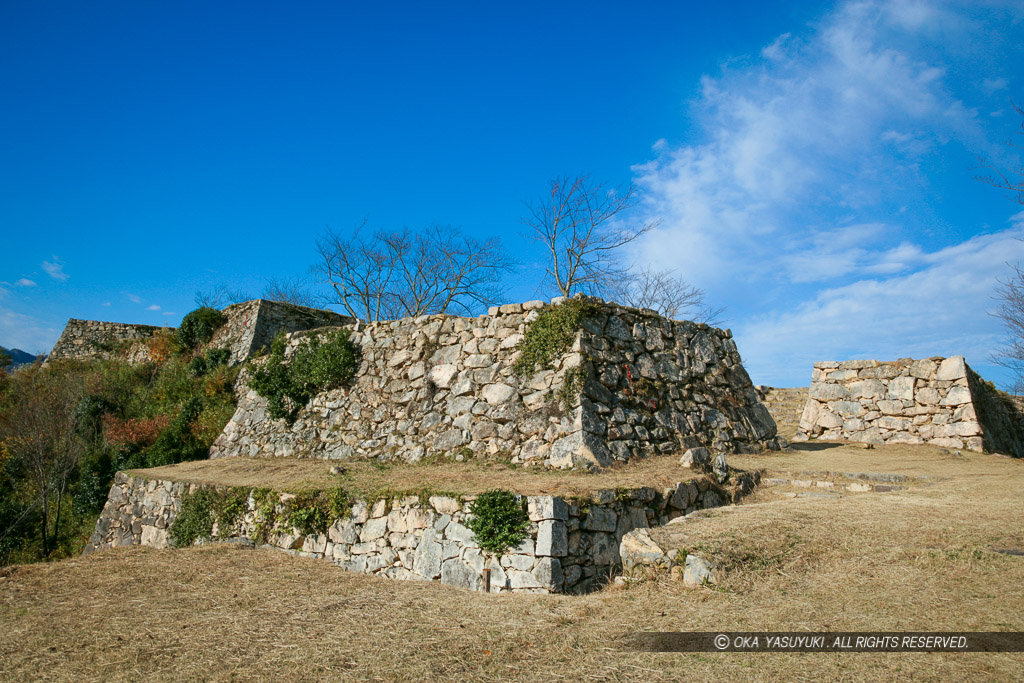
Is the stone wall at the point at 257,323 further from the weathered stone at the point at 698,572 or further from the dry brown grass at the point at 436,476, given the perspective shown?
the weathered stone at the point at 698,572

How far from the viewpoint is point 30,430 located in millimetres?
16453

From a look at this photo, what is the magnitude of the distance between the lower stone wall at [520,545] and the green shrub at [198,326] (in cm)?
1411

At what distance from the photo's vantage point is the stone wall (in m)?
20.5

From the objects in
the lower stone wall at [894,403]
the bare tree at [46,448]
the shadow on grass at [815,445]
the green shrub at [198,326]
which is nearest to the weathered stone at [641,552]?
the shadow on grass at [815,445]

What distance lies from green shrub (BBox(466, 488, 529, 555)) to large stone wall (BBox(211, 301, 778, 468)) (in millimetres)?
2340

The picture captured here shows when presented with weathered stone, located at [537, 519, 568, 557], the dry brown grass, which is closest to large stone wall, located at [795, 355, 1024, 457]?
the dry brown grass

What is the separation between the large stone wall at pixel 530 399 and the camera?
10.5 meters

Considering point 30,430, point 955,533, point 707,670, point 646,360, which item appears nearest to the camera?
point 707,670

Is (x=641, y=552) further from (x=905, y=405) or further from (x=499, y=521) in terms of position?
(x=905, y=405)

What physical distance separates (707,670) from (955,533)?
13.3 ft

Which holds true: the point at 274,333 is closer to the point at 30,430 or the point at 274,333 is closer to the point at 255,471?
the point at 30,430

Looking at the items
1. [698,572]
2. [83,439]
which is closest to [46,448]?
[83,439]

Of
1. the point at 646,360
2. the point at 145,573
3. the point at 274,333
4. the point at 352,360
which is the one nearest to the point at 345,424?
the point at 352,360

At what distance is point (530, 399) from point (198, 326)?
55.1 feet
